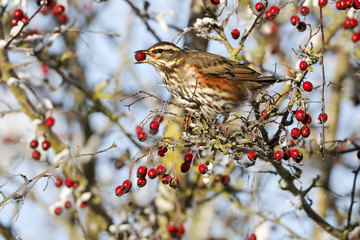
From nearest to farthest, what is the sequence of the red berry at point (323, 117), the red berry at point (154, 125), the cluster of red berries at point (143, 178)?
the red berry at point (323, 117) → the cluster of red berries at point (143, 178) → the red berry at point (154, 125)

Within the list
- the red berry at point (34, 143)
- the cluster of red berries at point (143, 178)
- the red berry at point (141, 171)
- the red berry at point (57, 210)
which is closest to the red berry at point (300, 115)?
the cluster of red berries at point (143, 178)

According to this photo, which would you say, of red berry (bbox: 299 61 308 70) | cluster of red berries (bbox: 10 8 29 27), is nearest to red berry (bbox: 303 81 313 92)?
red berry (bbox: 299 61 308 70)

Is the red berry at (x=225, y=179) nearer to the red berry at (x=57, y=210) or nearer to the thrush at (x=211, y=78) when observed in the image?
the thrush at (x=211, y=78)

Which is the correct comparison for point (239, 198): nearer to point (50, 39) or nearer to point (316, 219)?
point (316, 219)

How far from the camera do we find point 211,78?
5234mm

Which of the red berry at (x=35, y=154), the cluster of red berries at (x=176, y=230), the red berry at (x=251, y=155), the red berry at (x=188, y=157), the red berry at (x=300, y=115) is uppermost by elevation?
the red berry at (x=300, y=115)

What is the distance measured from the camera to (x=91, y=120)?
28.8ft

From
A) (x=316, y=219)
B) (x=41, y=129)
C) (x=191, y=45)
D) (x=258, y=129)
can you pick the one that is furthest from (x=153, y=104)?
(x=258, y=129)

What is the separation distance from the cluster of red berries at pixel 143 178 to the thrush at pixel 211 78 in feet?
4.12

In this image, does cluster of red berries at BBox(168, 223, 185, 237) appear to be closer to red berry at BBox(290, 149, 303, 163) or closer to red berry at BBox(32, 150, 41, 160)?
red berry at BBox(32, 150, 41, 160)

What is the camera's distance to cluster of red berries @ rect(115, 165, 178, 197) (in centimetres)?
374

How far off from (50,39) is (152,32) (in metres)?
1.18

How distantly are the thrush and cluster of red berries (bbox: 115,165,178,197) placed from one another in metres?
1.25

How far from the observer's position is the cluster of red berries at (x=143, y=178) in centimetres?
374
